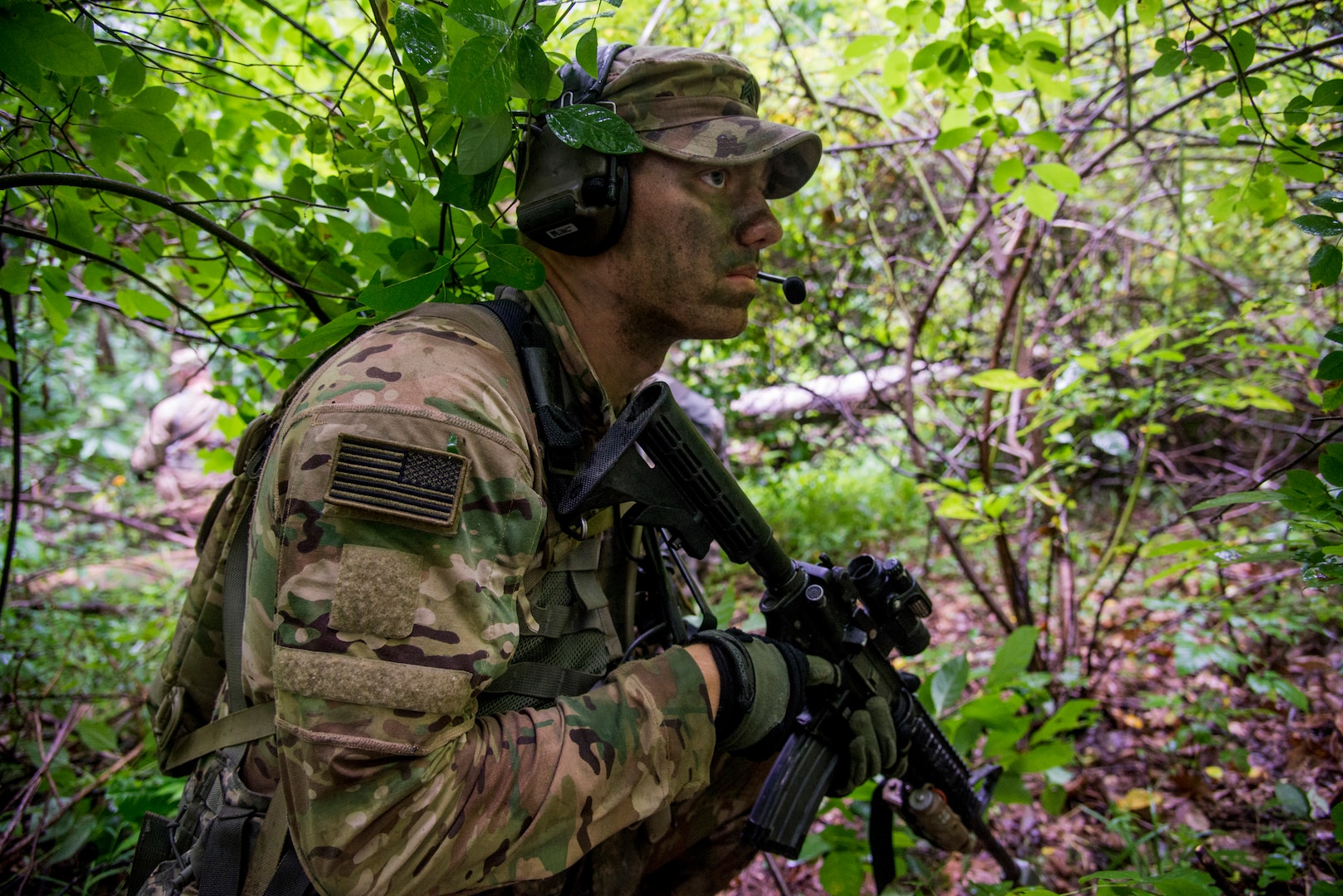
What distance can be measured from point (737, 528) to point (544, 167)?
2.98 feet

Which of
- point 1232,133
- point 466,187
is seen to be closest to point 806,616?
point 466,187

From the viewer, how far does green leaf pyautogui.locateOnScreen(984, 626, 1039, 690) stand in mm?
2176

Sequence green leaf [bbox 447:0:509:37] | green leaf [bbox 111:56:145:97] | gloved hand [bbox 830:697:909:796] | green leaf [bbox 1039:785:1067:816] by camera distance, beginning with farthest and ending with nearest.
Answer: green leaf [bbox 1039:785:1067:816], gloved hand [bbox 830:697:909:796], green leaf [bbox 111:56:145:97], green leaf [bbox 447:0:509:37]

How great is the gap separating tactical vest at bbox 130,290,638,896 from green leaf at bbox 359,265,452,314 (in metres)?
0.13

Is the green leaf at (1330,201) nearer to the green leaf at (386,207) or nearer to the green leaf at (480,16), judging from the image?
the green leaf at (480,16)

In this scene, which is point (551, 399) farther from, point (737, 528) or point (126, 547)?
point (126, 547)

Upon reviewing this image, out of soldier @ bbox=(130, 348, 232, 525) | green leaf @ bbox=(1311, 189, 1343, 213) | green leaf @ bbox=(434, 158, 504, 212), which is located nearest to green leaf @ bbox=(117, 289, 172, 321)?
green leaf @ bbox=(434, 158, 504, 212)

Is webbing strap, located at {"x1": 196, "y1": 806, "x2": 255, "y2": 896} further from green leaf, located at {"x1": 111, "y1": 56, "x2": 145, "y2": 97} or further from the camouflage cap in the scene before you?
the camouflage cap

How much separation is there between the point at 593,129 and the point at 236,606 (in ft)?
3.77

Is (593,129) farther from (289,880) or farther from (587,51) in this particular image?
(289,880)

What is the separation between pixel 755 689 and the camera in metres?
1.60

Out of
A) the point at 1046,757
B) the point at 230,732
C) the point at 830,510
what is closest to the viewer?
the point at 230,732

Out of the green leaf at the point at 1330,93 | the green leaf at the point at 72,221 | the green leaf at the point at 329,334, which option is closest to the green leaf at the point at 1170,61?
the green leaf at the point at 1330,93

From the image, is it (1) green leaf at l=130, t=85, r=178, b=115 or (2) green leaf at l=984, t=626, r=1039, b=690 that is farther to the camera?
(2) green leaf at l=984, t=626, r=1039, b=690
